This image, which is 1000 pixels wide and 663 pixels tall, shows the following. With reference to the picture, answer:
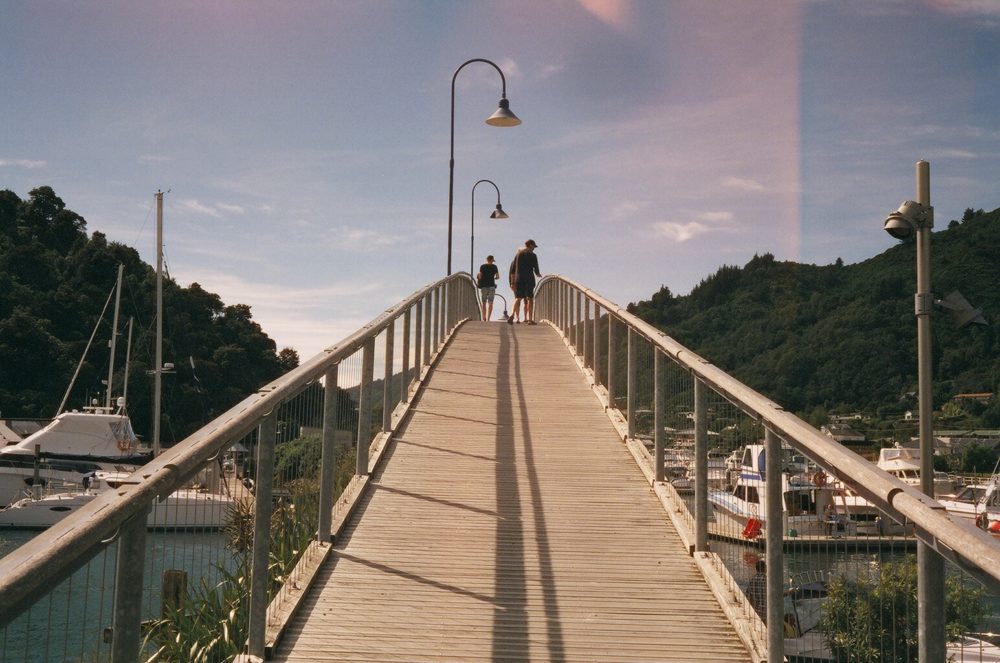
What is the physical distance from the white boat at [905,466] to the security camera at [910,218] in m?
41.3

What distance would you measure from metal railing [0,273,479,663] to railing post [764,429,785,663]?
7.71 feet

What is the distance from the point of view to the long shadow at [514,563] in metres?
4.92

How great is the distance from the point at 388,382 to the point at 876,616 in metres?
6.32

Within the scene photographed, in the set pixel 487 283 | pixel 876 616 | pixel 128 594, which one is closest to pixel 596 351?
pixel 876 616

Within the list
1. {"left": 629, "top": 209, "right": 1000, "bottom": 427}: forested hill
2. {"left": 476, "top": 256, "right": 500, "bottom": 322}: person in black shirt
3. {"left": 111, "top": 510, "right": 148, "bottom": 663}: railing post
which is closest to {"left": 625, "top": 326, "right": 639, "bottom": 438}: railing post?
{"left": 111, "top": 510, "right": 148, "bottom": 663}: railing post

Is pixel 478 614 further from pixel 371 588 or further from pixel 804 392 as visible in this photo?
pixel 804 392

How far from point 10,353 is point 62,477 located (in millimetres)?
19183

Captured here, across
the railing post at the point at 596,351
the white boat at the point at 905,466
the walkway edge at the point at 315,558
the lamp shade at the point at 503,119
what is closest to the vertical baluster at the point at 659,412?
the walkway edge at the point at 315,558

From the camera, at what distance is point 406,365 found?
12.3 metres

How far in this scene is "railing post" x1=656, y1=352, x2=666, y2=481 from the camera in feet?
25.1

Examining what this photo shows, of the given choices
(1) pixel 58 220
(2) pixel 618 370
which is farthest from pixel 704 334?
(2) pixel 618 370

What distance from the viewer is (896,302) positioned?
74.4 m

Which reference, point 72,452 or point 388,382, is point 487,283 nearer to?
point 388,382

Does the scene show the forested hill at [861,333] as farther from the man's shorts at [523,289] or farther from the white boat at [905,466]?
the man's shorts at [523,289]
